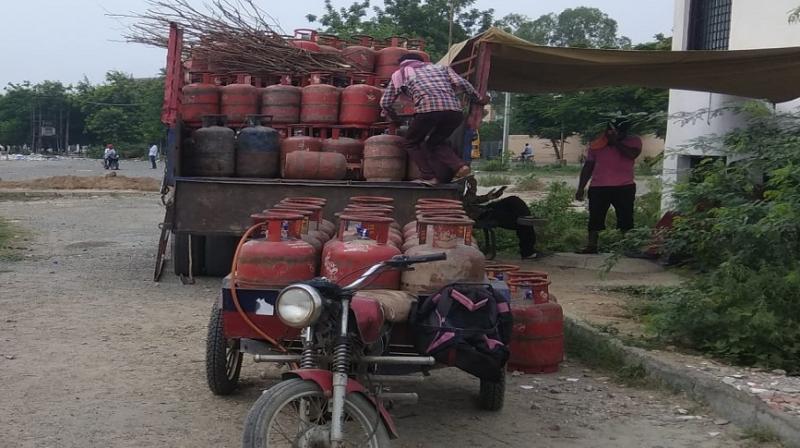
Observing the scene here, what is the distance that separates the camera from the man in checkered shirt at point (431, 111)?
772 cm

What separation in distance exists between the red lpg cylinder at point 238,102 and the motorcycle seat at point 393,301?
5346 mm

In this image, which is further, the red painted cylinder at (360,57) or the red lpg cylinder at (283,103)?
the red painted cylinder at (360,57)

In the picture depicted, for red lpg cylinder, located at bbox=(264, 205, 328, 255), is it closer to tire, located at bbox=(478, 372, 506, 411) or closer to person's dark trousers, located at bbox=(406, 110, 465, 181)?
tire, located at bbox=(478, 372, 506, 411)

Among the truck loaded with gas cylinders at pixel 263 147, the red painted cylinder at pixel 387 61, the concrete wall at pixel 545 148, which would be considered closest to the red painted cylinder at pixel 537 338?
the truck loaded with gas cylinders at pixel 263 147

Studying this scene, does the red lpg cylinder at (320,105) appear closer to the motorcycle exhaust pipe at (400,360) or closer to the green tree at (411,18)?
the motorcycle exhaust pipe at (400,360)

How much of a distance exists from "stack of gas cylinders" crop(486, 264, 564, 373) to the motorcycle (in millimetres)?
1910

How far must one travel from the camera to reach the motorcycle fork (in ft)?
11.1

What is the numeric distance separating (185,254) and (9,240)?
459cm

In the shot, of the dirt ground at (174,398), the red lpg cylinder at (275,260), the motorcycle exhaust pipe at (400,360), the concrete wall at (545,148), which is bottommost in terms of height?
the dirt ground at (174,398)

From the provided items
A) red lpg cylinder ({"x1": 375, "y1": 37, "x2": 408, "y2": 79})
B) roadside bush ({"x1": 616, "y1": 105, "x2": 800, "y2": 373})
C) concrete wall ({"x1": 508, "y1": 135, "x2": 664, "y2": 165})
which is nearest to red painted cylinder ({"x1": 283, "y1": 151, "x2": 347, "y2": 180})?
red lpg cylinder ({"x1": 375, "y1": 37, "x2": 408, "y2": 79})

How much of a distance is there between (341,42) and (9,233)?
20.9ft

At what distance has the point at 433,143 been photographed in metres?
8.09

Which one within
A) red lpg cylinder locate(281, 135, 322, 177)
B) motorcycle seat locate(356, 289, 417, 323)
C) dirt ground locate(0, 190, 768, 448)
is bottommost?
dirt ground locate(0, 190, 768, 448)

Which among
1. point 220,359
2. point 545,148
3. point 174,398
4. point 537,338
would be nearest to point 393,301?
point 220,359
